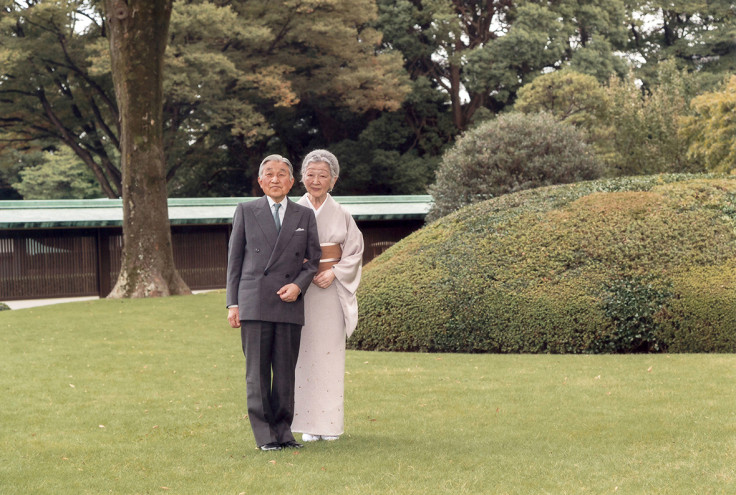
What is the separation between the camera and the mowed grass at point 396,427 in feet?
16.6

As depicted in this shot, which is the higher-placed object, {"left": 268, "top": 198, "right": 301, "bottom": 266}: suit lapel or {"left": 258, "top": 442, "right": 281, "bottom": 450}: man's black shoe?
{"left": 268, "top": 198, "right": 301, "bottom": 266}: suit lapel

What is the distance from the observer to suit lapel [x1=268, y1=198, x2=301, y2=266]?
568 centimetres

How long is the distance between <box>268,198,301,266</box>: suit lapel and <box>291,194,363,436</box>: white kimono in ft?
0.98

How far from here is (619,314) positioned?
10266 mm

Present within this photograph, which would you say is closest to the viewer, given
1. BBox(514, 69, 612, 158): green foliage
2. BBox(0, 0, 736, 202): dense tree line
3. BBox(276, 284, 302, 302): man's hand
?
BBox(276, 284, 302, 302): man's hand

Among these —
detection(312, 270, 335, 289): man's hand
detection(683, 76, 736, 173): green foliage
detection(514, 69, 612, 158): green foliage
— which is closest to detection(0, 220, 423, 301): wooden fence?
detection(514, 69, 612, 158): green foliage

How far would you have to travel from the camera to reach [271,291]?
18.5 feet

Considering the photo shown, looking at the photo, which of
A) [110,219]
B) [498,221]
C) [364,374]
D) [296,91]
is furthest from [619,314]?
[296,91]

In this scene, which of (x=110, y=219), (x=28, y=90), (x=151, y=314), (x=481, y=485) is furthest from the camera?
(x=28, y=90)

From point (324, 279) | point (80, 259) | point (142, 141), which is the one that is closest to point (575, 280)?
point (324, 279)

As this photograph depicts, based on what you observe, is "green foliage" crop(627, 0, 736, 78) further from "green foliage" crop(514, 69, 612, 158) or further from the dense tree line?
"green foliage" crop(514, 69, 612, 158)

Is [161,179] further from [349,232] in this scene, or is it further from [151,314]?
[349,232]

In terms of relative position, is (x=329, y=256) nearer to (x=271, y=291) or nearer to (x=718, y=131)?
(x=271, y=291)

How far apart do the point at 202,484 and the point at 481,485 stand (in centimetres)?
164
